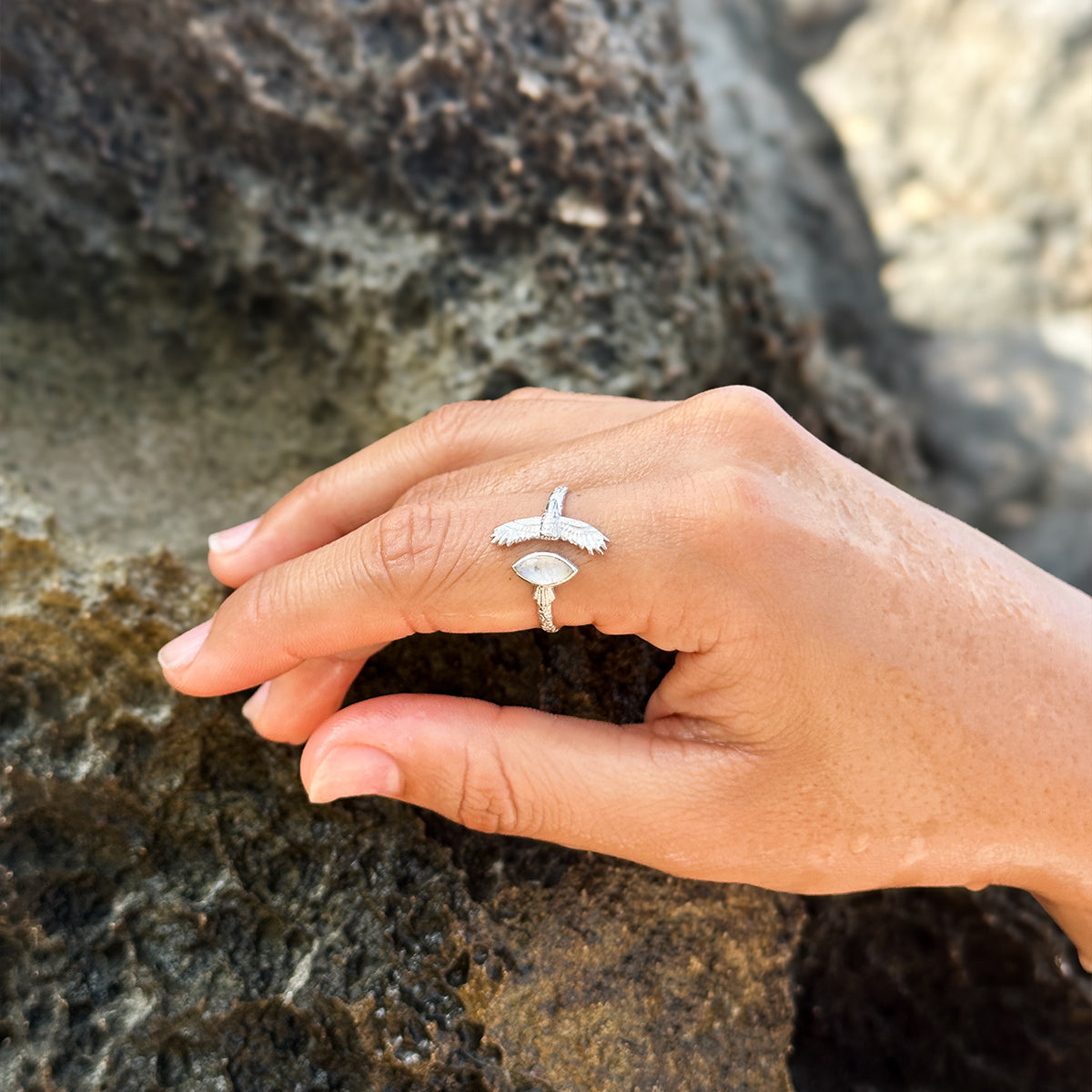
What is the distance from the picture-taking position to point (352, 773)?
45.4 inches

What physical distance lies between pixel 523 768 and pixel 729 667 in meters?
0.28

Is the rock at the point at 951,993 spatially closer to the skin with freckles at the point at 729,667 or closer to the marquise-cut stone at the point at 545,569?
the skin with freckles at the point at 729,667

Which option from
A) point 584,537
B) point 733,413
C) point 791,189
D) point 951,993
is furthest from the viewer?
point 791,189

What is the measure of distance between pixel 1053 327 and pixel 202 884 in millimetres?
3181

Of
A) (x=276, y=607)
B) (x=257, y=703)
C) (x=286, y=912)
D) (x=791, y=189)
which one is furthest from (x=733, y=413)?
(x=791, y=189)

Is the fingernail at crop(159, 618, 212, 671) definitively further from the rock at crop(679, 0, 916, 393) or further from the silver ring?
the rock at crop(679, 0, 916, 393)

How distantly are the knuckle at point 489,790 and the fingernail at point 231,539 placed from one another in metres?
0.49

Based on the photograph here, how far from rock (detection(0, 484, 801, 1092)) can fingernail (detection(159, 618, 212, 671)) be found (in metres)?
0.13

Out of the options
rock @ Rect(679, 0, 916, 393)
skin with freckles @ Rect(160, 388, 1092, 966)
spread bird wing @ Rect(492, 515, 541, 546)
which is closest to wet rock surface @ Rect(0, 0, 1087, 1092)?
skin with freckles @ Rect(160, 388, 1092, 966)

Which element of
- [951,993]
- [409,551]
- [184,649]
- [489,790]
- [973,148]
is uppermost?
[973,148]

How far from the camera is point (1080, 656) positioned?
1.29 meters

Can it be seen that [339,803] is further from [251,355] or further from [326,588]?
[251,355]

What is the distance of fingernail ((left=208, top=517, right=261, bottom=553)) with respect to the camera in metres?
1.38

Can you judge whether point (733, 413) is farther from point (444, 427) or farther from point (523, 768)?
point (523, 768)
